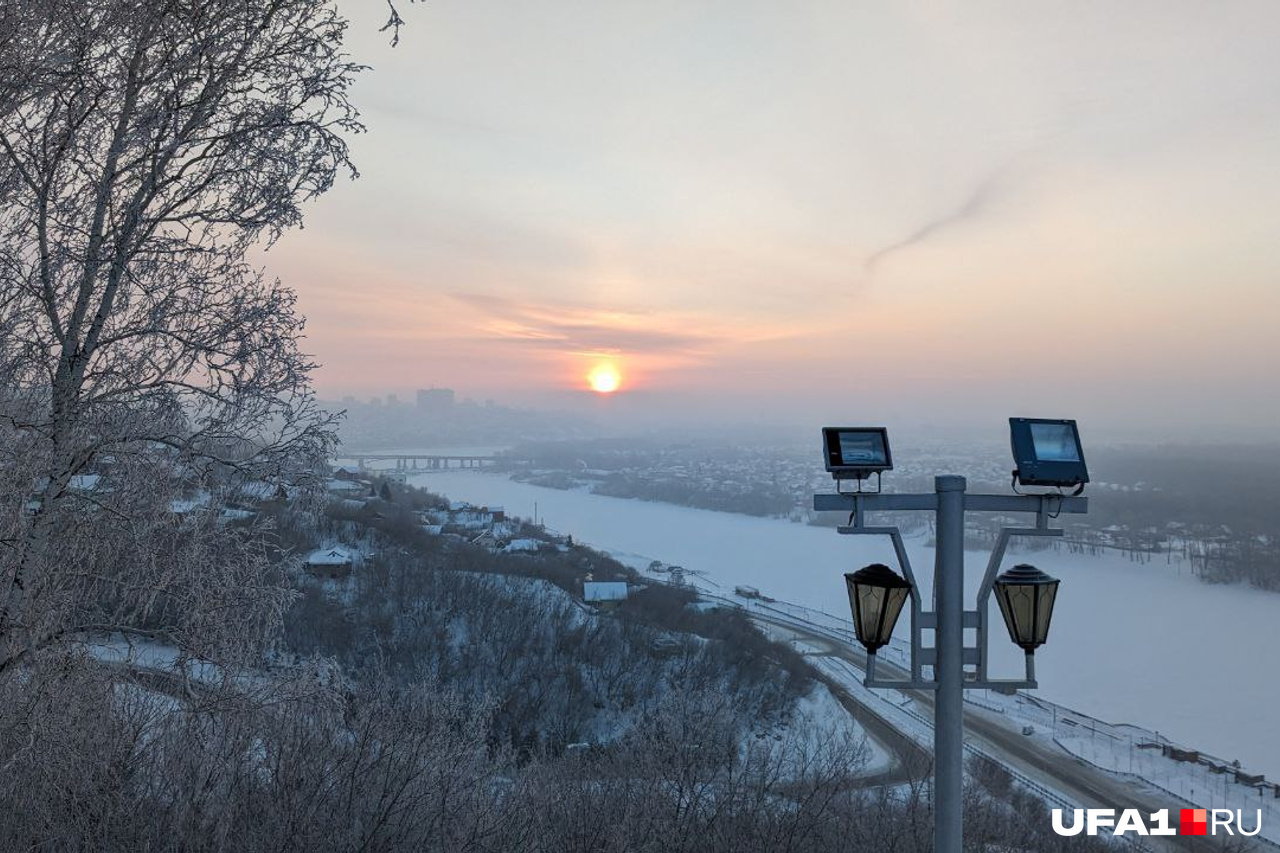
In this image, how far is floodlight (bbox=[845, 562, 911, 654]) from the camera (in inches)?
94.8

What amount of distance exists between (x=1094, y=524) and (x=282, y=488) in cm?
A: 6578

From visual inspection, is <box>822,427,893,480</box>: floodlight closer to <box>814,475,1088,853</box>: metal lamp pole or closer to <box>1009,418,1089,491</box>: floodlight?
<box>814,475,1088,853</box>: metal lamp pole

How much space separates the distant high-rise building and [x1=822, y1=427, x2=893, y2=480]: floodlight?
14235 centimetres

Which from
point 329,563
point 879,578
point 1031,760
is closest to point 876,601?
point 879,578

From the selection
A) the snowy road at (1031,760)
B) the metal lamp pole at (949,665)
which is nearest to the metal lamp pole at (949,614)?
the metal lamp pole at (949,665)

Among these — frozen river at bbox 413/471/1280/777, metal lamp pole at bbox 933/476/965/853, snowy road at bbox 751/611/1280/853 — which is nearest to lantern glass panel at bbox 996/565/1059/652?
metal lamp pole at bbox 933/476/965/853

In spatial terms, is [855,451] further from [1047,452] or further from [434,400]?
[434,400]

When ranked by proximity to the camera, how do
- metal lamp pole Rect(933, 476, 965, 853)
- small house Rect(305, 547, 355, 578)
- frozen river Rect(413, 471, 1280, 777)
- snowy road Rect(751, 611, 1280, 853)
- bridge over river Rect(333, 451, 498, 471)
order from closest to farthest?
metal lamp pole Rect(933, 476, 965, 853) < snowy road Rect(751, 611, 1280, 853) < frozen river Rect(413, 471, 1280, 777) < small house Rect(305, 547, 355, 578) < bridge over river Rect(333, 451, 498, 471)

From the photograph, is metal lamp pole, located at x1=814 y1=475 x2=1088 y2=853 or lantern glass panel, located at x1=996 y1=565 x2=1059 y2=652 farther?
lantern glass panel, located at x1=996 y1=565 x2=1059 y2=652

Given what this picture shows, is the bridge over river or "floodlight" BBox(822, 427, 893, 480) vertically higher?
"floodlight" BBox(822, 427, 893, 480)

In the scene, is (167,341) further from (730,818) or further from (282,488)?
(730,818)

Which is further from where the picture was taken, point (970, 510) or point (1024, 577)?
point (1024, 577)

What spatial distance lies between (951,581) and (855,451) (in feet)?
1.67

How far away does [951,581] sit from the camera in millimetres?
2434
